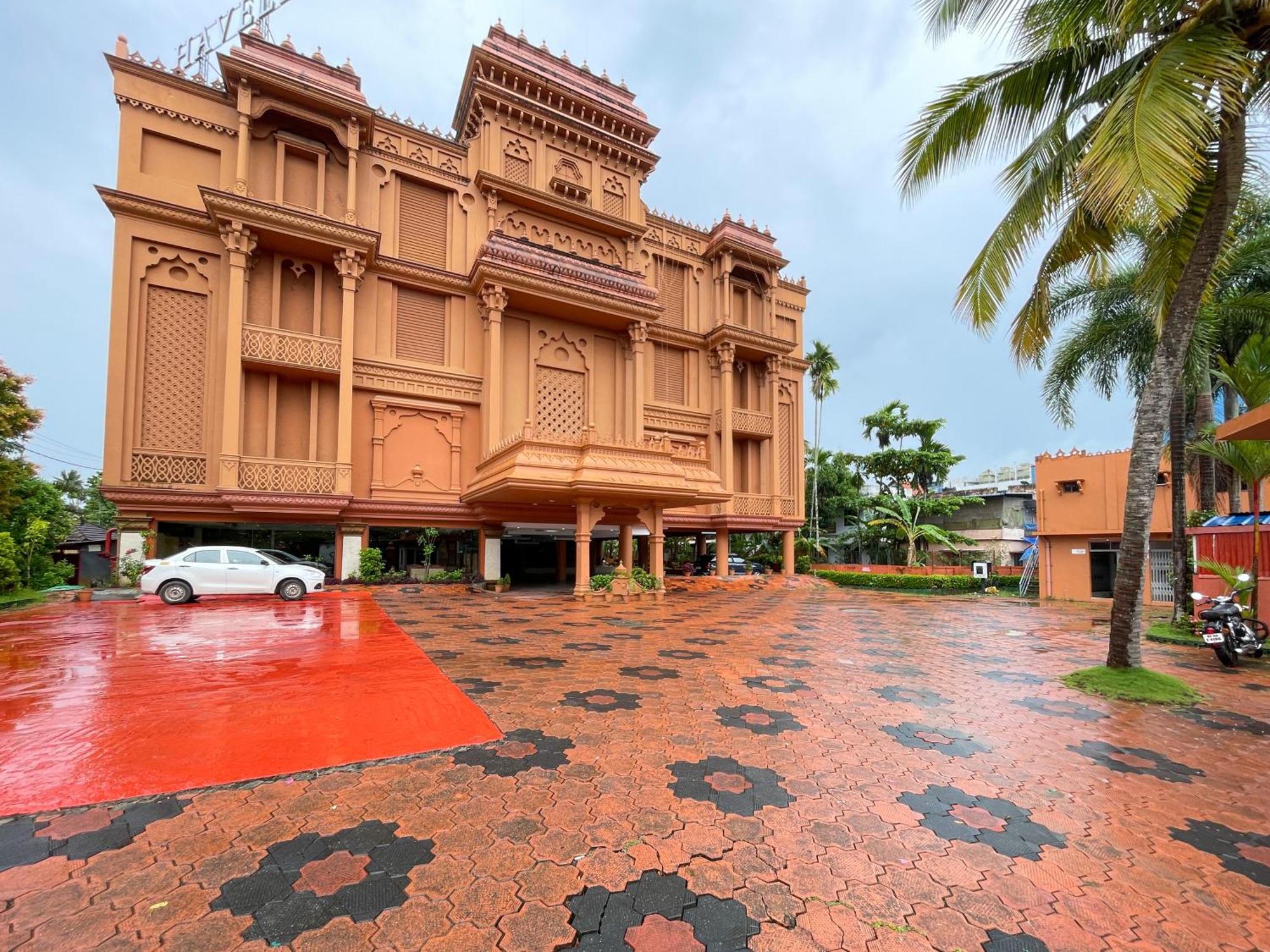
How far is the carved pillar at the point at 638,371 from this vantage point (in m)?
17.2

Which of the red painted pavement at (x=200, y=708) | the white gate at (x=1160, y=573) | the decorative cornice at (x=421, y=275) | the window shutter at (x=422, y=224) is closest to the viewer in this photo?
the red painted pavement at (x=200, y=708)

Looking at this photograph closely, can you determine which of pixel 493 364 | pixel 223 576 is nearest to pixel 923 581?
pixel 493 364

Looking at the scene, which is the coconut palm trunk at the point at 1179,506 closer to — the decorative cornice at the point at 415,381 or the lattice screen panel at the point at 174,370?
the decorative cornice at the point at 415,381

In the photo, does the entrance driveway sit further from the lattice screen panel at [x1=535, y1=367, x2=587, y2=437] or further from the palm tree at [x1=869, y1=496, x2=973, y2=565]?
the palm tree at [x1=869, y1=496, x2=973, y2=565]

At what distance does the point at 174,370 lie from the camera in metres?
12.5

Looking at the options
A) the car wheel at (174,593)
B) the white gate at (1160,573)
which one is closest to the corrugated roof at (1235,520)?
the white gate at (1160,573)

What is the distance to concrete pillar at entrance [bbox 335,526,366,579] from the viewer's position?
13719 mm

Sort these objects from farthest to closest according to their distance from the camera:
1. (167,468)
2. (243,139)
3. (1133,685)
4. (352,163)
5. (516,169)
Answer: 1. (516,169)
2. (352,163)
3. (243,139)
4. (167,468)
5. (1133,685)

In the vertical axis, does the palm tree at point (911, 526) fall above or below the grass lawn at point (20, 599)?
above

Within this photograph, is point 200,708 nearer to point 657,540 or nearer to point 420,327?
point 657,540

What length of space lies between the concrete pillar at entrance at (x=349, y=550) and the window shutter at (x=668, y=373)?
10.2 m

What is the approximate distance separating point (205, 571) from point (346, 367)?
5626mm

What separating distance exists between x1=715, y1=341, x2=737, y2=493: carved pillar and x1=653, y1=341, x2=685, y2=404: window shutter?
1.40 meters

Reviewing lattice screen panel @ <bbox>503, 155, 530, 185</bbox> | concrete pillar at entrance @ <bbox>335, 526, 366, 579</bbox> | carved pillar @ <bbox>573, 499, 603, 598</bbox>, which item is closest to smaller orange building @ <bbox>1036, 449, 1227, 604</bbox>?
carved pillar @ <bbox>573, 499, 603, 598</bbox>
